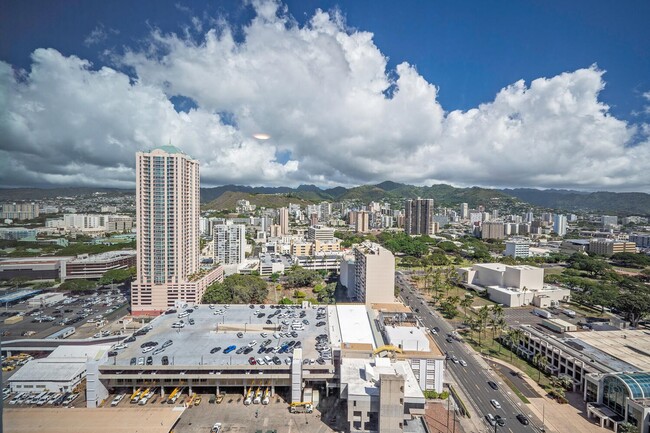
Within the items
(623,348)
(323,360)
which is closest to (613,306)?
(623,348)

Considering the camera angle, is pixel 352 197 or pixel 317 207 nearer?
pixel 317 207

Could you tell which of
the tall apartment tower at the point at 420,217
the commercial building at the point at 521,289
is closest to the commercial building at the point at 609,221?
the tall apartment tower at the point at 420,217

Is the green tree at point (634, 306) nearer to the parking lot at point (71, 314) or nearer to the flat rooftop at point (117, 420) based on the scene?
the flat rooftop at point (117, 420)

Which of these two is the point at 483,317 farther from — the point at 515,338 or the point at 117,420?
the point at 117,420

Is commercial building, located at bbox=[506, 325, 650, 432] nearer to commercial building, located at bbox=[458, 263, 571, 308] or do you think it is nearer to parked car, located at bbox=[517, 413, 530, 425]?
parked car, located at bbox=[517, 413, 530, 425]

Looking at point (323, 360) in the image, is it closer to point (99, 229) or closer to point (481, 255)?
point (99, 229)

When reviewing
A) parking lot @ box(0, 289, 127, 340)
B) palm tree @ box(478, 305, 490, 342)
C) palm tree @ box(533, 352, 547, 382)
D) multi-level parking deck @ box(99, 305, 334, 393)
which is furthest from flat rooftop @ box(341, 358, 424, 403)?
parking lot @ box(0, 289, 127, 340)
